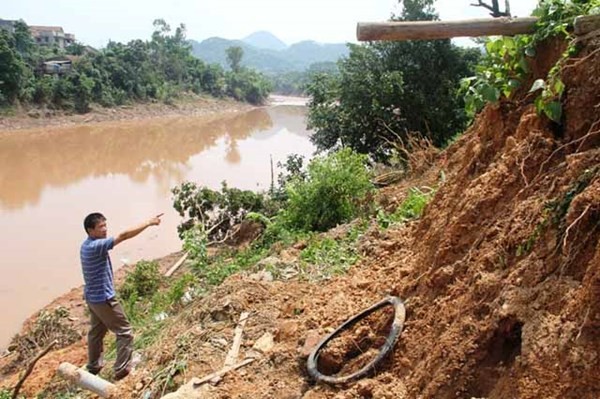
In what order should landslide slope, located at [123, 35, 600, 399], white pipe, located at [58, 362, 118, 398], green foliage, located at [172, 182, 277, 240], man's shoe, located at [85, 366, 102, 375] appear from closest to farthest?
landslide slope, located at [123, 35, 600, 399]
white pipe, located at [58, 362, 118, 398]
man's shoe, located at [85, 366, 102, 375]
green foliage, located at [172, 182, 277, 240]

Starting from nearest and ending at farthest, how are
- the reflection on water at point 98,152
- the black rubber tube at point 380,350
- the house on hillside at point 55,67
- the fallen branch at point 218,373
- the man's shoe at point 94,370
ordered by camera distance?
the black rubber tube at point 380,350
the fallen branch at point 218,373
the man's shoe at point 94,370
the reflection on water at point 98,152
the house on hillside at point 55,67

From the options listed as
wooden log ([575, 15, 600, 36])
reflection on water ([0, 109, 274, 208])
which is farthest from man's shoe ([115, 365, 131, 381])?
reflection on water ([0, 109, 274, 208])

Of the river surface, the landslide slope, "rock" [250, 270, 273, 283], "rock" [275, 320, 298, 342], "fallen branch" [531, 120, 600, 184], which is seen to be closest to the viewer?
the landslide slope

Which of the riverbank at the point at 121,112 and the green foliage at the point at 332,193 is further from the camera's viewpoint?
the riverbank at the point at 121,112

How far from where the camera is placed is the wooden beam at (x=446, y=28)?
3484 millimetres

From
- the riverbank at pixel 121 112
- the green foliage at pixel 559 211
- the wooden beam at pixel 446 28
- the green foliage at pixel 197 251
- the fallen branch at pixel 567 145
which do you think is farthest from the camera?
the riverbank at pixel 121 112

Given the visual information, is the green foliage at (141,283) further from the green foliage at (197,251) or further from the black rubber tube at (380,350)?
the black rubber tube at (380,350)

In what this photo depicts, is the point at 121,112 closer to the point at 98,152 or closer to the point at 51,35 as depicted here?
the point at 98,152

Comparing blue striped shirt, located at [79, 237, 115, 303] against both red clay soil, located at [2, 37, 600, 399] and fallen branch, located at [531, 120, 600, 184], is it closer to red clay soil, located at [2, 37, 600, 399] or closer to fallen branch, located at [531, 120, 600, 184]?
red clay soil, located at [2, 37, 600, 399]

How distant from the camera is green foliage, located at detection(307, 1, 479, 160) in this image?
46.7 feet

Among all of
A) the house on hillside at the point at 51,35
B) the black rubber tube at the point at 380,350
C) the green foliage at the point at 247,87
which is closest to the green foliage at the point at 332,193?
the black rubber tube at the point at 380,350

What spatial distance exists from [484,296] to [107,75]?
4560 cm

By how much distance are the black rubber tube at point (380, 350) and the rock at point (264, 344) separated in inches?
23.8

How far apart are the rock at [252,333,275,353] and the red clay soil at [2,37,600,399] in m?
0.02
